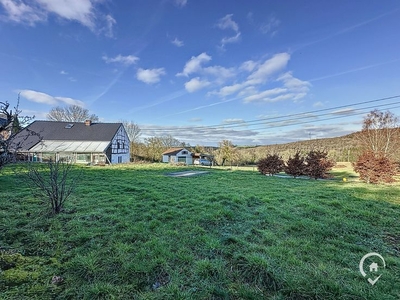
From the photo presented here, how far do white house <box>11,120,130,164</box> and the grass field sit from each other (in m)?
23.4

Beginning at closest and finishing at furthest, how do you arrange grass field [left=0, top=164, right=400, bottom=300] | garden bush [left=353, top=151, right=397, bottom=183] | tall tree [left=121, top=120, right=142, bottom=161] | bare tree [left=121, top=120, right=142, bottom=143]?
1. grass field [left=0, top=164, right=400, bottom=300]
2. garden bush [left=353, top=151, right=397, bottom=183]
3. tall tree [left=121, top=120, right=142, bottom=161]
4. bare tree [left=121, top=120, right=142, bottom=143]

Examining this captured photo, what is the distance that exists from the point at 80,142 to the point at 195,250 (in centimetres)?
3062

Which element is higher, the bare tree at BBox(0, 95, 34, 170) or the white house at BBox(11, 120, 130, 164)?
the white house at BBox(11, 120, 130, 164)

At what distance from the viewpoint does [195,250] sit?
10.6 feet

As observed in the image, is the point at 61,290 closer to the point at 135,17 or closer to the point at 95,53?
the point at 135,17

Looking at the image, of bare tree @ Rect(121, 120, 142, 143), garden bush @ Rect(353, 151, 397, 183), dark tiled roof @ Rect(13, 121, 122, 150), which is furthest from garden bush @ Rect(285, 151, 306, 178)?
bare tree @ Rect(121, 120, 142, 143)

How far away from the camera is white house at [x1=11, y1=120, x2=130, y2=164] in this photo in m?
26.2

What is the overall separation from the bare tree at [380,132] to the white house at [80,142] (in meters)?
34.9

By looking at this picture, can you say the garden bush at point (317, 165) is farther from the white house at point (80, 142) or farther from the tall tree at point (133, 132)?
the tall tree at point (133, 132)

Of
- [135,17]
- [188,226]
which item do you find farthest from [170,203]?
[135,17]

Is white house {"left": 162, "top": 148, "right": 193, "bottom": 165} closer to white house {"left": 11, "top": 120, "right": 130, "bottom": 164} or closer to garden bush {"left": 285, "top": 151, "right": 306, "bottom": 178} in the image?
white house {"left": 11, "top": 120, "right": 130, "bottom": 164}

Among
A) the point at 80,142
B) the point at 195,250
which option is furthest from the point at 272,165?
the point at 80,142

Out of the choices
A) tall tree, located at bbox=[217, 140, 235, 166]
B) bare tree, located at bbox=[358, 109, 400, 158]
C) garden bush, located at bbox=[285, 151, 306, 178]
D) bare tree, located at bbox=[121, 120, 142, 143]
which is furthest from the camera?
bare tree, located at bbox=[121, 120, 142, 143]

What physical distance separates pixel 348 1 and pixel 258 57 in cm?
605
